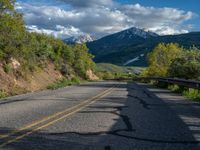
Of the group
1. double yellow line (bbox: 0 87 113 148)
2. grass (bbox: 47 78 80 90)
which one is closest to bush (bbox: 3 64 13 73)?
grass (bbox: 47 78 80 90)

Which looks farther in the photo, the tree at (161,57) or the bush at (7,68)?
the tree at (161,57)

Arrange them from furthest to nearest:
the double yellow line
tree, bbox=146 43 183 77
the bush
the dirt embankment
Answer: tree, bbox=146 43 183 77, the bush, the dirt embankment, the double yellow line

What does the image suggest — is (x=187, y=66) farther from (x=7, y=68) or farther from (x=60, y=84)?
(x=7, y=68)

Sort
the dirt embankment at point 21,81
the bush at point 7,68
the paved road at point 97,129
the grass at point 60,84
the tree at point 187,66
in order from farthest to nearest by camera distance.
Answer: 1. the tree at point 187,66
2. the grass at point 60,84
3. the bush at point 7,68
4. the dirt embankment at point 21,81
5. the paved road at point 97,129

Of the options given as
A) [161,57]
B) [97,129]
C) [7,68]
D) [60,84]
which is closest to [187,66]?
[60,84]

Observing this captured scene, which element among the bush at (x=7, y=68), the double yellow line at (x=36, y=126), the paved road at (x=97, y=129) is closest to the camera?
the paved road at (x=97, y=129)

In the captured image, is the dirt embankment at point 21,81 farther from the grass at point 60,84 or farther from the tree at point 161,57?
the tree at point 161,57

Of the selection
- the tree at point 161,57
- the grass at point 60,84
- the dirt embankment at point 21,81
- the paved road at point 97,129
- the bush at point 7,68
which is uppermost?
the tree at point 161,57

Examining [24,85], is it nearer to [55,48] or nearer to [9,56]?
[9,56]

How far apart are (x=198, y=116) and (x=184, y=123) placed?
1.94 metres

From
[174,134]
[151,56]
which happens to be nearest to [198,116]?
[174,134]

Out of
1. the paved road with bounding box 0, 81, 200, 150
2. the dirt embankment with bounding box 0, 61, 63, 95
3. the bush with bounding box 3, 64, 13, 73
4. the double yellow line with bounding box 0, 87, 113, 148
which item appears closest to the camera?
the paved road with bounding box 0, 81, 200, 150

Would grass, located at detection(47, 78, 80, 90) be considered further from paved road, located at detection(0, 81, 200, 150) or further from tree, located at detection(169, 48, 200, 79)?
paved road, located at detection(0, 81, 200, 150)

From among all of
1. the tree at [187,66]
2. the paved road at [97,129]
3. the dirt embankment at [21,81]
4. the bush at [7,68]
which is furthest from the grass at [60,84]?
the paved road at [97,129]
